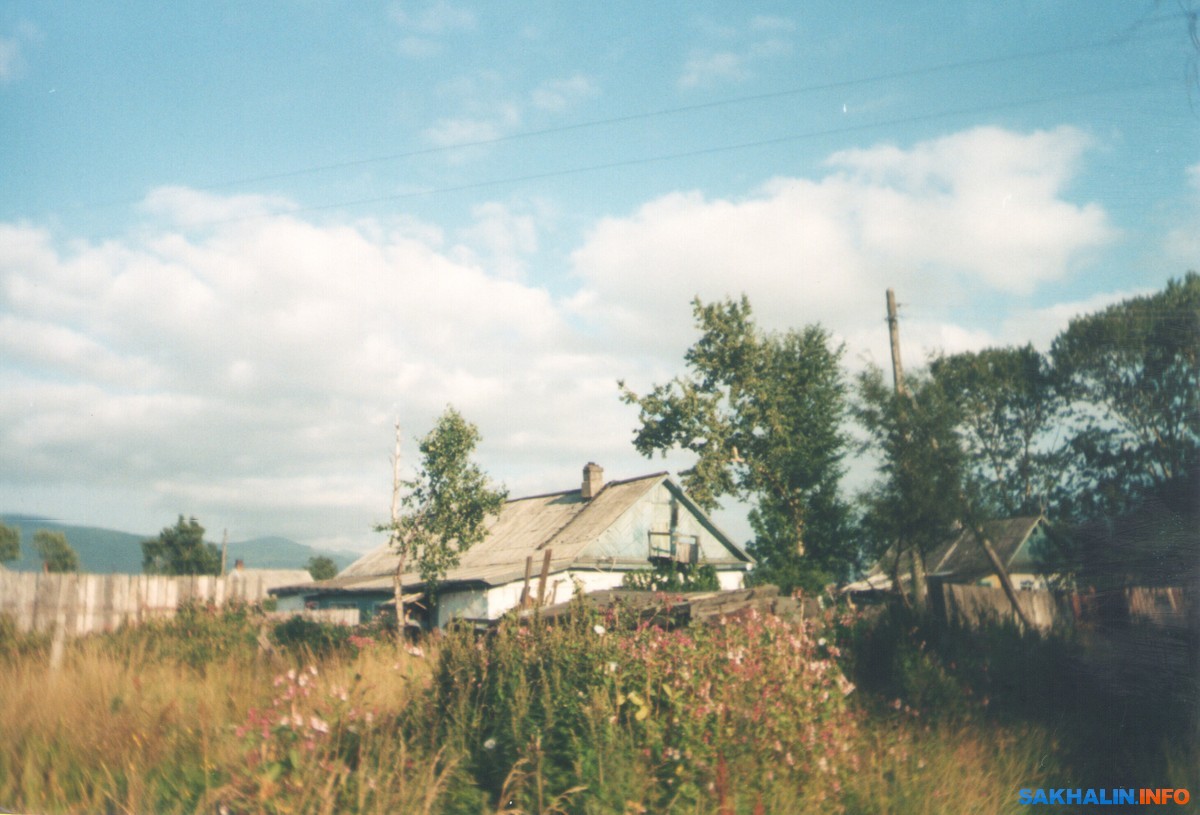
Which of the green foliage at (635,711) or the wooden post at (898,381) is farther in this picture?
the wooden post at (898,381)

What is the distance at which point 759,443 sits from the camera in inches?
1475

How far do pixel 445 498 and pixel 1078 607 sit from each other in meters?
16.3

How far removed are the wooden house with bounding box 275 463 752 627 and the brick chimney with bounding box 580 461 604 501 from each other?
1.8 inches

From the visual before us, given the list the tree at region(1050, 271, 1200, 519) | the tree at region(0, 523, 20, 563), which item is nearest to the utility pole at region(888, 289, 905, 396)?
the tree at region(1050, 271, 1200, 519)

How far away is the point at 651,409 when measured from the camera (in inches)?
1463

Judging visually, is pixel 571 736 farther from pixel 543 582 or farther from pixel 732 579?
pixel 732 579

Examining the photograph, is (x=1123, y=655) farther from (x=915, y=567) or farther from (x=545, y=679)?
(x=915, y=567)

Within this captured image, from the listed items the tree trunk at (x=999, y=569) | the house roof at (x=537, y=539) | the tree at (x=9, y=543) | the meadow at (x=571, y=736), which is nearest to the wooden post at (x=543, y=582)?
the meadow at (x=571, y=736)

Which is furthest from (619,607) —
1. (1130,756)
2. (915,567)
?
(915,567)

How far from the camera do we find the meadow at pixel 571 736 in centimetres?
388

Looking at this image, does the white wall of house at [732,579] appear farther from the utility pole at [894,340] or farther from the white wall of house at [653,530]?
the utility pole at [894,340]

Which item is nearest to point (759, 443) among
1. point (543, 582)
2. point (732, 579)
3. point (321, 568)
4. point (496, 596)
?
point (732, 579)

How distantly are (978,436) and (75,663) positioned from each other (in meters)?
14.5

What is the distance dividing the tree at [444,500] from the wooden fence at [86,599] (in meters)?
9.31
